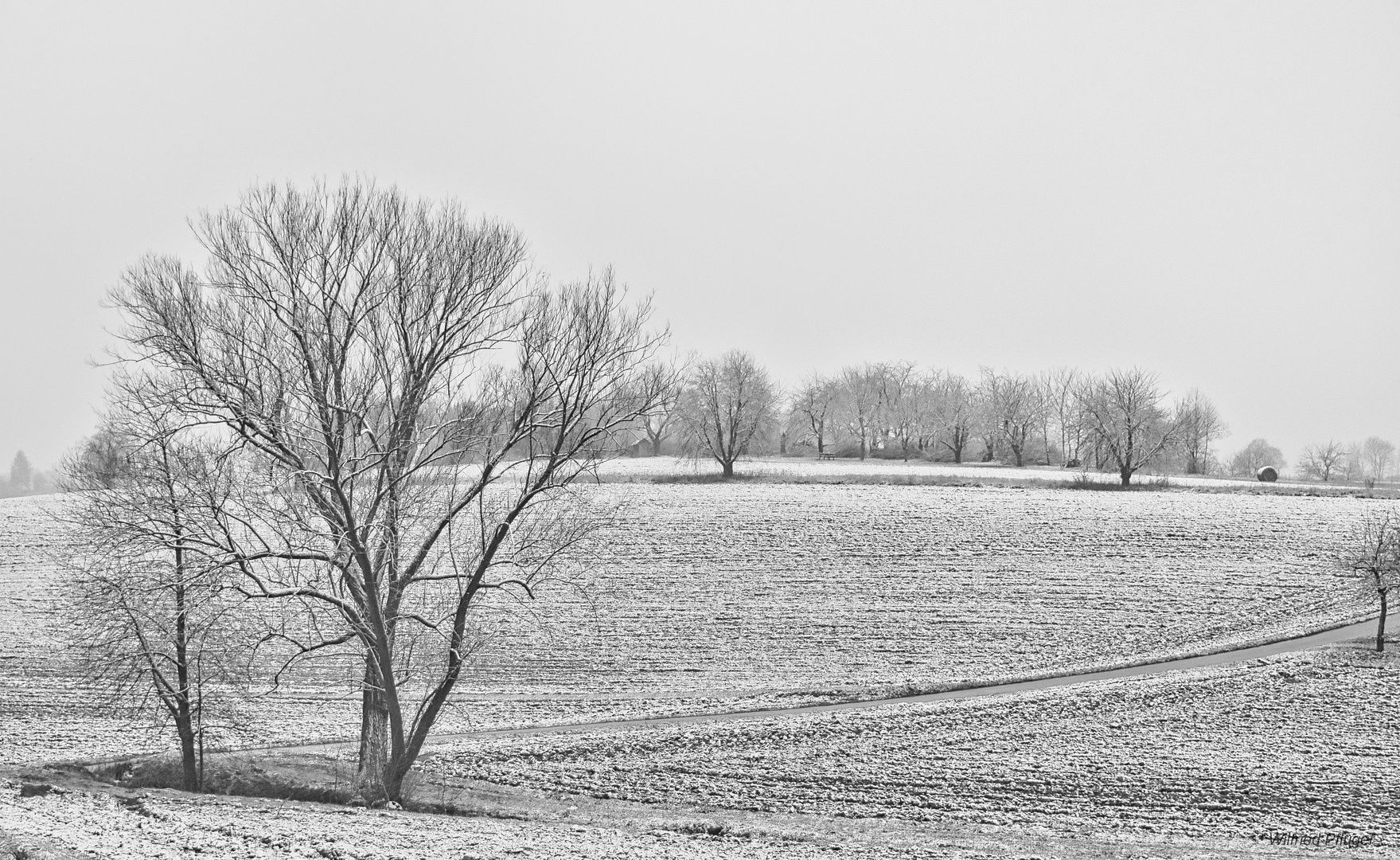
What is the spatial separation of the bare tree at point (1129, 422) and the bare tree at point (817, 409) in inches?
1467

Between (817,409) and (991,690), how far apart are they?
9193cm


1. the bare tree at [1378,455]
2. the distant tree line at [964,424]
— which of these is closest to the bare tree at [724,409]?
the distant tree line at [964,424]

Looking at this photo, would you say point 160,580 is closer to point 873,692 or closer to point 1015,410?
point 873,692

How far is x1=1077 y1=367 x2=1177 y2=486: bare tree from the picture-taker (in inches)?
2554

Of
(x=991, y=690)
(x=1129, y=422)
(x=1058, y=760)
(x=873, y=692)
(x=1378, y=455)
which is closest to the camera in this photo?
(x=1058, y=760)

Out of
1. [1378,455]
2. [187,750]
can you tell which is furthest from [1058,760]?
[1378,455]

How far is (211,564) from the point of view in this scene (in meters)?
18.2

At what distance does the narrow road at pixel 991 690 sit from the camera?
2486cm

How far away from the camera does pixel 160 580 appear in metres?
19.4

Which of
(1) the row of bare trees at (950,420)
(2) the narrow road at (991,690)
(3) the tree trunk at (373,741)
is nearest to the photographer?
(3) the tree trunk at (373,741)

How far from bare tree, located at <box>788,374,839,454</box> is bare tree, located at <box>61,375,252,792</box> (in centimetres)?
9629

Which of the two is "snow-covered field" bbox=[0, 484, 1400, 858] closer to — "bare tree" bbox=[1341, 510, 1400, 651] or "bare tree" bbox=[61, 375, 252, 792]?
"bare tree" bbox=[1341, 510, 1400, 651]

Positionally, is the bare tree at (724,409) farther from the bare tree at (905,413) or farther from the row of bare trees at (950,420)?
the bare tree at (905,413)

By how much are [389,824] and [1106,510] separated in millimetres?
42811
